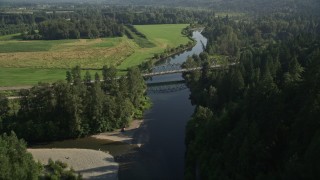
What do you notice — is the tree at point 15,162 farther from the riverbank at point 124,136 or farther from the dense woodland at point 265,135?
the riverbank at point 124,136

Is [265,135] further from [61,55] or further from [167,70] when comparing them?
[61,55]

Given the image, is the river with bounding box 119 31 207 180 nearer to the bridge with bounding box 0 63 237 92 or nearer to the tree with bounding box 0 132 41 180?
the bridge with bounding box 0 63 237 92

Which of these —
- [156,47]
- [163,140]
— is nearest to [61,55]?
[156,47]

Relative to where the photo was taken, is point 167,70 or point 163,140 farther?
point 167,70

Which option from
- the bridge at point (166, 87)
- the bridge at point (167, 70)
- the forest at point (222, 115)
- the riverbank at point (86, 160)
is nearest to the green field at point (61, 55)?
the bridge at point (167, 70)

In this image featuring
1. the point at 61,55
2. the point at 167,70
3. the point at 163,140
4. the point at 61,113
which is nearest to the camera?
the point at 163,140

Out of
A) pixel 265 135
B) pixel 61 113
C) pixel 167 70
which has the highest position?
pixel 265 135

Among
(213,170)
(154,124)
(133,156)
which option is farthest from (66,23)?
(213,170)
